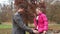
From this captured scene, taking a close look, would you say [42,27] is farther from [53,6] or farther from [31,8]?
[53,6]

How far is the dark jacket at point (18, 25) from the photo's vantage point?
408 cm

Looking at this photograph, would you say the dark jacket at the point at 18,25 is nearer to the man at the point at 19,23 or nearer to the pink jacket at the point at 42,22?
the man at the point at 19,23

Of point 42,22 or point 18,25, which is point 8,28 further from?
point 18,25

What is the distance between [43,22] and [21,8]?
93cm

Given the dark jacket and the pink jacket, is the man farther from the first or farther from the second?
the pink jacket

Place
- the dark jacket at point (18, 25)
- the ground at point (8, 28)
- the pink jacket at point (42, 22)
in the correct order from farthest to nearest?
the ground at point (8, 28) → the pink jacket at point (42, 22) → the dark jacket at point (18, 25)

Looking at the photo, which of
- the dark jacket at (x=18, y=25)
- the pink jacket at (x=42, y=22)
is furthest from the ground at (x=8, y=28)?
the dark jacket at (x=18, y=25)

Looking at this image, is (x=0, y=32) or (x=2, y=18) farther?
(x=2, y=18)

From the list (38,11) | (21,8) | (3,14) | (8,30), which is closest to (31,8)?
(8,30)

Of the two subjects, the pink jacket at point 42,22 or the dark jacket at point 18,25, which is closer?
the dark jacket at point 18,25

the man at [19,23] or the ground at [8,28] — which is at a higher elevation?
the man at [19,23]

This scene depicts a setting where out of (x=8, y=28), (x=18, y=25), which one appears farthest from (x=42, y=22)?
(x=8, y=28)

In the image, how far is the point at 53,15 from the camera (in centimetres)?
1383

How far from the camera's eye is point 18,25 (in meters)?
4.12
